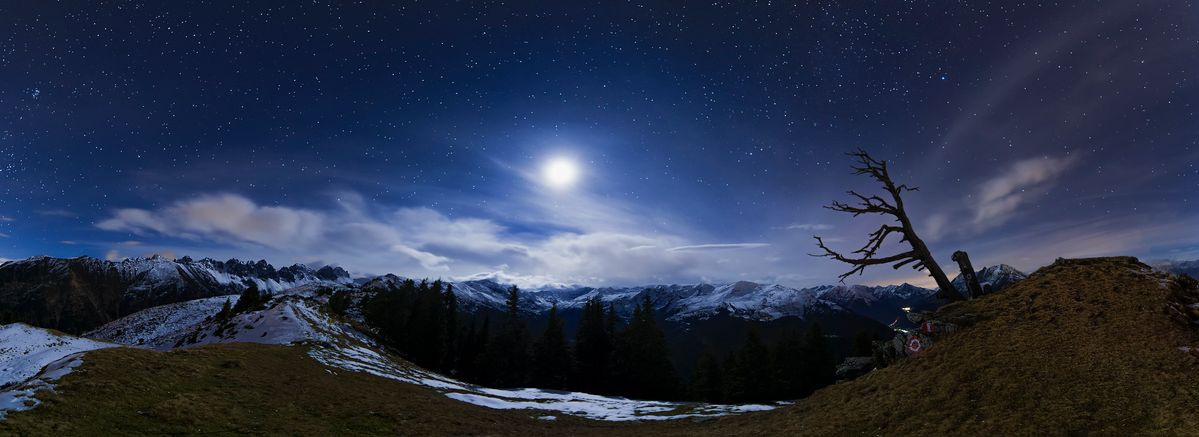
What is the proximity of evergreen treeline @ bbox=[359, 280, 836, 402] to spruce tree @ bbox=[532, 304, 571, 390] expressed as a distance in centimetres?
14

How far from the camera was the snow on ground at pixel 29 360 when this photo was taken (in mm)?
13398

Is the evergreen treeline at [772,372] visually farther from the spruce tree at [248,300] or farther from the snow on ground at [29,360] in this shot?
the spruce tree at [248,300]

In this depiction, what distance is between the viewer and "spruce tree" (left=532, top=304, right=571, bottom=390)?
64.4 metres

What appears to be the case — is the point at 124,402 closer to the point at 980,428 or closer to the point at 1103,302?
the point at 980,428

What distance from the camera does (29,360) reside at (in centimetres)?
3198

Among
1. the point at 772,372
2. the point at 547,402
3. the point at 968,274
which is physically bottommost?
the point at 547,402

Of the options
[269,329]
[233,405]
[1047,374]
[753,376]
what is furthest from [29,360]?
[753,376]

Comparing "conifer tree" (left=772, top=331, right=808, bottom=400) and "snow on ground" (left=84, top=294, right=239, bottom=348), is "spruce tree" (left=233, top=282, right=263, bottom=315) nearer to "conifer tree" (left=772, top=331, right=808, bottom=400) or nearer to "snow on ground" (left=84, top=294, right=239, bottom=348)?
"snow on ground" (left=84, top=294, right=239, bottom=348)

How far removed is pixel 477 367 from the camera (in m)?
69.8

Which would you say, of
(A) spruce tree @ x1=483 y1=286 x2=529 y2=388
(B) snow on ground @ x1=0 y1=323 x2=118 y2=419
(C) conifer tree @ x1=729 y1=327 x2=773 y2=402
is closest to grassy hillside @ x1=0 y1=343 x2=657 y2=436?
(B) snow on ground @ x1=0 y1=323 x2=118 y2=419

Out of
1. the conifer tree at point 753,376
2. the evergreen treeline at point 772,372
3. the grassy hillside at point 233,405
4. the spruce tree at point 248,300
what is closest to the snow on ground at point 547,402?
the grassy hillside at point 233,405

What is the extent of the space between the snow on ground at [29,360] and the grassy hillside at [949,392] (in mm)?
580

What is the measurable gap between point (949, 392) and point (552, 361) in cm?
5607

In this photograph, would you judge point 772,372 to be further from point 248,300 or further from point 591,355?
point 248,300
